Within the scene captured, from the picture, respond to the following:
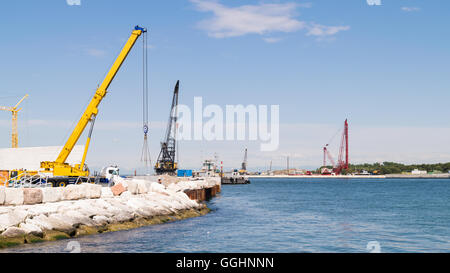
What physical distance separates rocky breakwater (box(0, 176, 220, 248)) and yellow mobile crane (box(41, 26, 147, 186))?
42.1 feet

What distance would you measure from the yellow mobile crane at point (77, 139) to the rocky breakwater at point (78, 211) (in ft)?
42.1

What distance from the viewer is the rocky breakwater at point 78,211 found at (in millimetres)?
20683

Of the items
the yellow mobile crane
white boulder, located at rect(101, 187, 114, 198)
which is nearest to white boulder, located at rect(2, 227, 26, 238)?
white boulder, located at rect(101, 187, 114, 198)

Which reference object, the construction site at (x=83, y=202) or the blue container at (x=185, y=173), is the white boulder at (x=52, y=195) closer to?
the construction site at (x=83, y=202)

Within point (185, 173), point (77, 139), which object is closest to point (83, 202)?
point (77, 139)

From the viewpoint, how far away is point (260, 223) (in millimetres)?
33219

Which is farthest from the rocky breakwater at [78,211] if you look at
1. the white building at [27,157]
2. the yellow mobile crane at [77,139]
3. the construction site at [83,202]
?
the white building at [27,157]

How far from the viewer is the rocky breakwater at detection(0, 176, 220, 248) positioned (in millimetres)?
20683

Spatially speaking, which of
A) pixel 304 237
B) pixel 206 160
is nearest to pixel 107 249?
pixel 304 237

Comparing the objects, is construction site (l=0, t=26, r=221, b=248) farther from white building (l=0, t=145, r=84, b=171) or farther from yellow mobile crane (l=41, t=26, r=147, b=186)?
white building (l=0, t=145, r=84, b=171)
